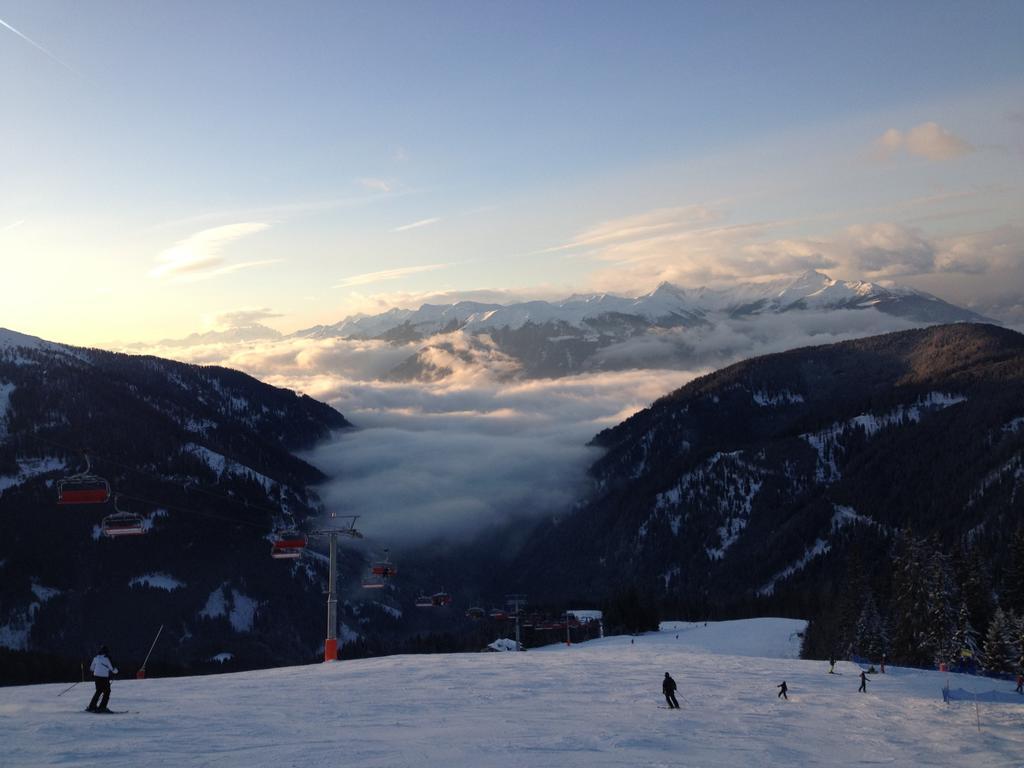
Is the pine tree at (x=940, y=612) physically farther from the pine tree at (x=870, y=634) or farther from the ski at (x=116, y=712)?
the ski at (x=116, y=712)

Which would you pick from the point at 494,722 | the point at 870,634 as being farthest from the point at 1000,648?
the point at 494,722

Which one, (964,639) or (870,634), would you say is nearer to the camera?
(964,639)

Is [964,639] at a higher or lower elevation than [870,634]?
higher

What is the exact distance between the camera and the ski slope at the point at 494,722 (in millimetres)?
25469

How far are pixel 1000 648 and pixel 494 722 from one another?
51.4m

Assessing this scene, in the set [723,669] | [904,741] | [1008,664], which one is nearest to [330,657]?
[723,669]

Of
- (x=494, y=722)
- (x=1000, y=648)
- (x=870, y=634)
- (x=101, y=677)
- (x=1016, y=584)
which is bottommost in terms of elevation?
(x=870, y=634)

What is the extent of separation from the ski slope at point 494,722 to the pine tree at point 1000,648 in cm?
1874

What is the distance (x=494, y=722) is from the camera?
31578 millimetres

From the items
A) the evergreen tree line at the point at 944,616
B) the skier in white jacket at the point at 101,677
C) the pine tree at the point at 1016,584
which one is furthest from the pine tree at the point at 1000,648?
the skier in white jacket at the point at 101,677

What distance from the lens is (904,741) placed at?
34.1 meters

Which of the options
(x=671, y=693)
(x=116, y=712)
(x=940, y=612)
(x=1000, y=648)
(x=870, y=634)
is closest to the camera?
(x=116, y=712)

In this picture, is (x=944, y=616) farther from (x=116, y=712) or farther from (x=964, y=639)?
(x=116, y=712)

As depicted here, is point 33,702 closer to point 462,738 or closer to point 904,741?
point 462,738
